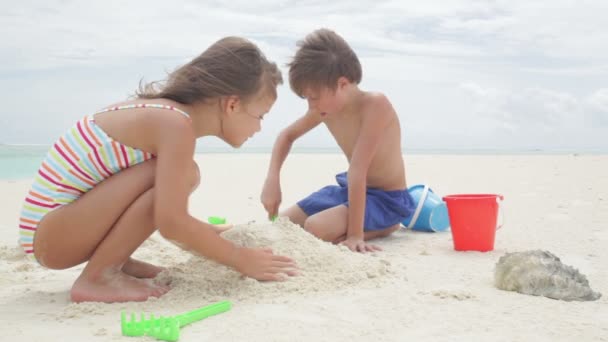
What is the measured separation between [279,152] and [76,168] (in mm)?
1811

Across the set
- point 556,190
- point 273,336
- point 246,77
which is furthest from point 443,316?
point 556,190

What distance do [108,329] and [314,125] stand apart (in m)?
Result: 2.30

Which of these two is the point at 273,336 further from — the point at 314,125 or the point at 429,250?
the point at 314,125

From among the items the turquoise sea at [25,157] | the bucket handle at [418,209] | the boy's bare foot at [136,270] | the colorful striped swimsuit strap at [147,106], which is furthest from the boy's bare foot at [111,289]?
the turquoise sea at [25,157]

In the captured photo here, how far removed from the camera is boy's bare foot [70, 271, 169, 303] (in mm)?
2250

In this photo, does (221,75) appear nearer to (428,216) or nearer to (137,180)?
(137,180)

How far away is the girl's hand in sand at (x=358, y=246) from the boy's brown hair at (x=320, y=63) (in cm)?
84

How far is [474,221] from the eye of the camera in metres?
3.25

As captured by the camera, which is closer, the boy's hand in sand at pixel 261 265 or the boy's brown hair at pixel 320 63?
the boy's hand in sand at pixel 261 265

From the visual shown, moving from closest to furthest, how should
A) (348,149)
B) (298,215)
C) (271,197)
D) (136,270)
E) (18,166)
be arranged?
(136,270) → (271,197) → (348,149) → (298,215) → (18,166)

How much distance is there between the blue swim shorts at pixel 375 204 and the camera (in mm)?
3680

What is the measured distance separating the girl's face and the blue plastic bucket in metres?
1.85

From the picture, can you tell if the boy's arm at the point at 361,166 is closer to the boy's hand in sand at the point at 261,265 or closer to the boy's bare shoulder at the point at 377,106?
the boy's bare shoulder at the point at 377,106

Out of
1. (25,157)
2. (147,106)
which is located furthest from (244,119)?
(25,157)
